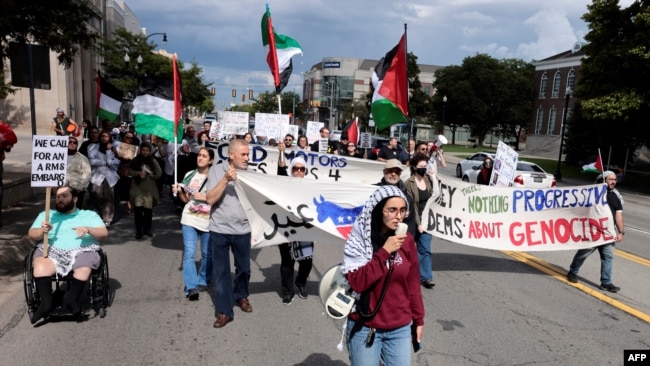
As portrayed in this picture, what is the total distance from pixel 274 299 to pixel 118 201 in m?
7.31

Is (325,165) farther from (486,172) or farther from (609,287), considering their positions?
(609,287)

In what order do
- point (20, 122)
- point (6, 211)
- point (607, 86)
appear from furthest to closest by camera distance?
point (20, 122) → point (607, 86) → point (6, 211)

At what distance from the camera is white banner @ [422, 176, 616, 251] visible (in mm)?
7234

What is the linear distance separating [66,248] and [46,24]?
5.79 meters

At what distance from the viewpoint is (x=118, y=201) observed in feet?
38.9

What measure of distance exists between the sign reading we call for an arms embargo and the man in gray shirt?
66.6 inches

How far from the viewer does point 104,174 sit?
32.2 ft

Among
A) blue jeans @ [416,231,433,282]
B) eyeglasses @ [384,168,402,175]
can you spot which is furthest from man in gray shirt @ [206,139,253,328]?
blue jeans @ [416,231,433,282]

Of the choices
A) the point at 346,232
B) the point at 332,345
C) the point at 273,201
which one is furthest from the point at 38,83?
the point at 332,345

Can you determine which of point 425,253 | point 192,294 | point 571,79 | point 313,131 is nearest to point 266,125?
point 313,131

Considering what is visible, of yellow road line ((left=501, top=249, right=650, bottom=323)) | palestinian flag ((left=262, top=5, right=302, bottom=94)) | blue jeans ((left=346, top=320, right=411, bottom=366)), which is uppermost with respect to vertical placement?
palestinian flag ((left=262, top=5, right=302, bottom=94))

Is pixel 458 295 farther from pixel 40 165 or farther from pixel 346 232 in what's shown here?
pixel 40 165

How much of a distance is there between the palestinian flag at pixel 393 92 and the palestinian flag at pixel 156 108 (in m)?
3.40

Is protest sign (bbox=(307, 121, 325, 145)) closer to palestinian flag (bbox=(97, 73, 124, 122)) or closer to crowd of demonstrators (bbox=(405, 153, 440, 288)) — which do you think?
palestinian flag (bbox=(97, 73, 124, 122))
